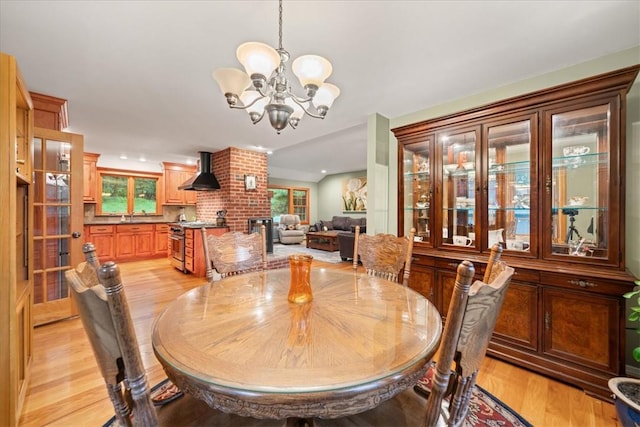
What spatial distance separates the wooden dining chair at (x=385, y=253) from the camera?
6.45 ft

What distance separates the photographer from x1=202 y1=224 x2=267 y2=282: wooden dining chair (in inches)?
75.9

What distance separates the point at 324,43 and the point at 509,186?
194 cm

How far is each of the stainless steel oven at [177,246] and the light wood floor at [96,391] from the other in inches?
95.4

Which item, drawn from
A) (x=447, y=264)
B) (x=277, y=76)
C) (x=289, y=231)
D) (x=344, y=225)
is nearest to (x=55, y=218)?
(x=277, y=76)

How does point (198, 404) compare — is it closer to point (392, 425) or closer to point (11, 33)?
point (392, 425)

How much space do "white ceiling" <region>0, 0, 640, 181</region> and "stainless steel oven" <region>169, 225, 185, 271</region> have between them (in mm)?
2641

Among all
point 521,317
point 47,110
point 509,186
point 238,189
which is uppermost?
point 47,110

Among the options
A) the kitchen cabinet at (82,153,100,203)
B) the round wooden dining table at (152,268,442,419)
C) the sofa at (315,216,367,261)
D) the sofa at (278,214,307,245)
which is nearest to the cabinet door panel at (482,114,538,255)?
the round wooden dining table at (152,268,442,419)

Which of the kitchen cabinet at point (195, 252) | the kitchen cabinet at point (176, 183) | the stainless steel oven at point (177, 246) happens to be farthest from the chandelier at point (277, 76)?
the kitchen cabinet at point (176, 183)

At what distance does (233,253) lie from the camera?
2.02m

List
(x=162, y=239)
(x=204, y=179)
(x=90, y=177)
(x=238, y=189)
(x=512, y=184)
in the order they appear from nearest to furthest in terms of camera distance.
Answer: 1. (x=512, y=184)
2. (x=238, y=189)
3. (x=204, y=179)
4. (x=90, y=177)
5. (x=162, y=239)

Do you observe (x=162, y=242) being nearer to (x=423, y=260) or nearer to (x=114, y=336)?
(x=423, y=260)

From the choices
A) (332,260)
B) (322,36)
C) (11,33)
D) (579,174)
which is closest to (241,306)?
(322,36)

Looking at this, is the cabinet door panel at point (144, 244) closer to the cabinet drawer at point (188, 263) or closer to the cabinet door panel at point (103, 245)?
the cabinet door panel at point (103, 245)
